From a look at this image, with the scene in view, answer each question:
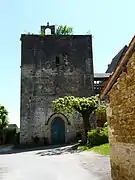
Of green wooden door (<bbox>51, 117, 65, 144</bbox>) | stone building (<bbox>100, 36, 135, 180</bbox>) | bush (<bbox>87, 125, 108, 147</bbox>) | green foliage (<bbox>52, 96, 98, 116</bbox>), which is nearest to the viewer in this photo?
stone building (<bbox>100, 36, 135, 180</bbox>)

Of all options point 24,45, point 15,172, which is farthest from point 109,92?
point 24,45

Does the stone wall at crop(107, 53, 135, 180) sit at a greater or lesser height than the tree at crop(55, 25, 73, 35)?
lesser

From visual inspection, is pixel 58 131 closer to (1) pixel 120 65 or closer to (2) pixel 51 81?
(2) pixel 51 81

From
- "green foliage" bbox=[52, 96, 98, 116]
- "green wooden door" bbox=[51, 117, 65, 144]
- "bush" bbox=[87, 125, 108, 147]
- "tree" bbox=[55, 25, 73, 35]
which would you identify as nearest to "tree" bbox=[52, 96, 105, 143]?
"green foliage" bbox=[52, 96, 98, 116]

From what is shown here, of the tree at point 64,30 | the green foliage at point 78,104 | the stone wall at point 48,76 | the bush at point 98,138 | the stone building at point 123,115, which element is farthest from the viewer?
the tree at point 64,30

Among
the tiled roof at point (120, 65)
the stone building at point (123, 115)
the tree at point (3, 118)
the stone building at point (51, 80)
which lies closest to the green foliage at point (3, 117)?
the tree at point (3, 118)

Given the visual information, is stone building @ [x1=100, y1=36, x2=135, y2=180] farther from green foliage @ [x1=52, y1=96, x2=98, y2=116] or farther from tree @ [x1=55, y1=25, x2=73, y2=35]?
tree @ [x1=55, y1=25, x2=73, y2=35]

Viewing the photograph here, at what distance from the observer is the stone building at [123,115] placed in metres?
7.68

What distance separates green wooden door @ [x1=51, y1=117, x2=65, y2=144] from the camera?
30.6 m

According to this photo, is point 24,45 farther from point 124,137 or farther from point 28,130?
point 124,137

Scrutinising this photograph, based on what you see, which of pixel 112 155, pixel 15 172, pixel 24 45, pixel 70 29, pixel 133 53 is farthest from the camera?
pixel 70 29

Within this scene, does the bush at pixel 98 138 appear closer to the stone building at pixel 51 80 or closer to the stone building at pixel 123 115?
the stone building at pixel 51 80

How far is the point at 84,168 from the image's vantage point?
12516 millimetres

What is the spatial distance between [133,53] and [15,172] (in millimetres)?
7678
